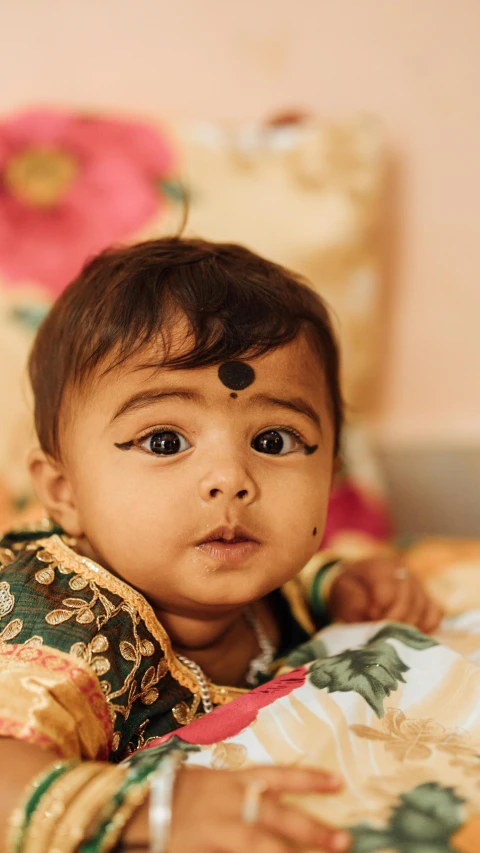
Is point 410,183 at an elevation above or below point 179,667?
above

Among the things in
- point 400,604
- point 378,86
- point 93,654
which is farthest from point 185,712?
point 378,86

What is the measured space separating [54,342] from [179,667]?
0.35m

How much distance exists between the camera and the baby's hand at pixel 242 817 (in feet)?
1.64

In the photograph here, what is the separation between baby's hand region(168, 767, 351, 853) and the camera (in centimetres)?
50

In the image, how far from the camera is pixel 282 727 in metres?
0.62

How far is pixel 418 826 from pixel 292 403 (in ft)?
1.33

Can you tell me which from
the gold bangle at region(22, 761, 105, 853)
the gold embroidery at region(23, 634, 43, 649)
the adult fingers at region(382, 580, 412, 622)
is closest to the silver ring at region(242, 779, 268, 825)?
the gold bangle at region(22, 761, 105, 853)

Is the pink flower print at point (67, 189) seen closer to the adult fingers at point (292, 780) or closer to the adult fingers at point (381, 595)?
the adult fingers at point (381, 595)

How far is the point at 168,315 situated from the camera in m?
0.77

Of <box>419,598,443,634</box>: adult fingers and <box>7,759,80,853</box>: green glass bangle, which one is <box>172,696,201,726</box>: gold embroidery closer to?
<box>7,759,80,853</box>: green glass bangle

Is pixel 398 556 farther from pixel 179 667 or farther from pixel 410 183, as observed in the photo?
pixel 410 183

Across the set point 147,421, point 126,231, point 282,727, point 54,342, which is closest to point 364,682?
point 282,727

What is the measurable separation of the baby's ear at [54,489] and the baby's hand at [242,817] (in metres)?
0.36

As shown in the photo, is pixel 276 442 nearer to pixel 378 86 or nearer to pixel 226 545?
pixel 226 545
